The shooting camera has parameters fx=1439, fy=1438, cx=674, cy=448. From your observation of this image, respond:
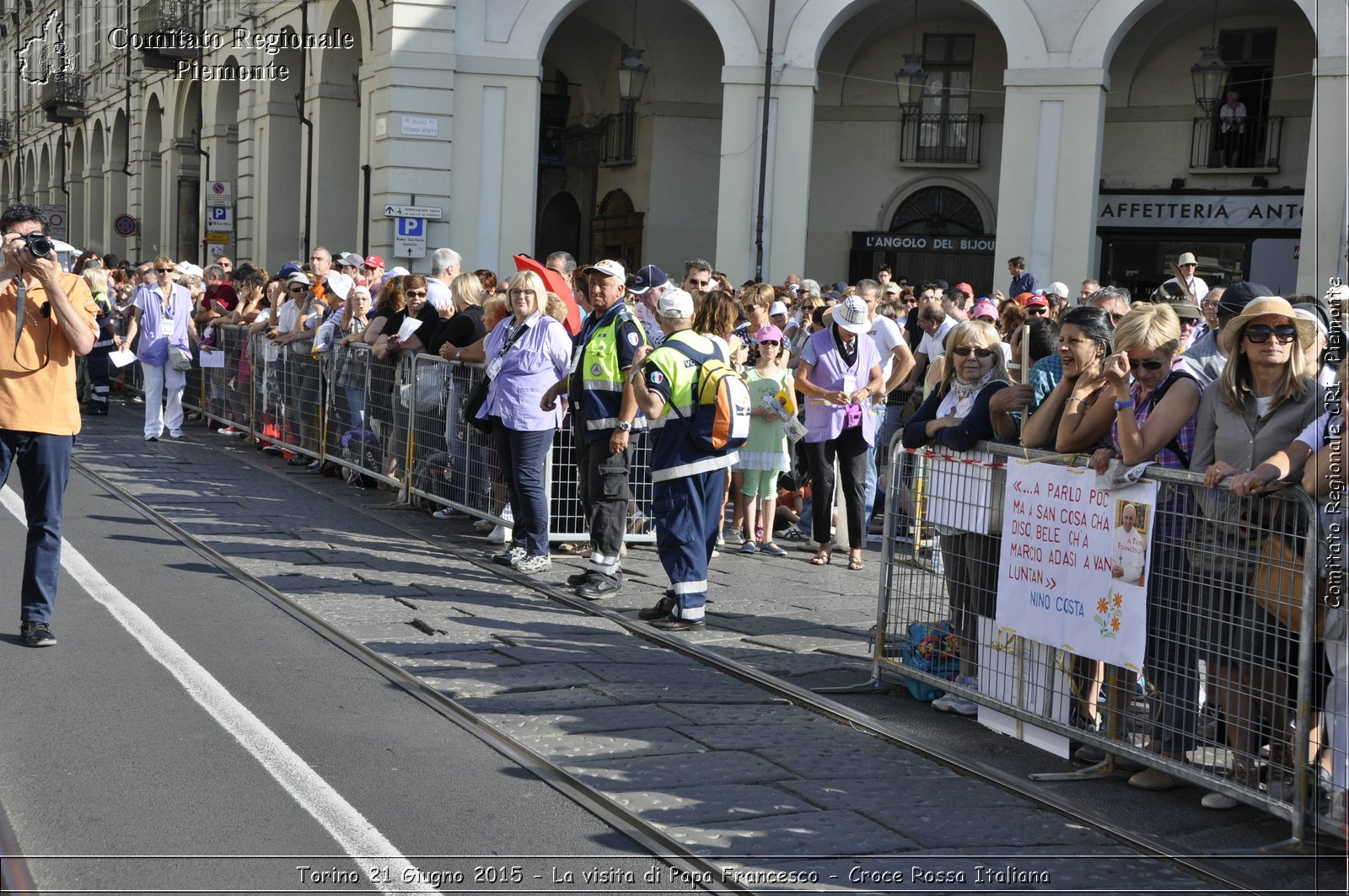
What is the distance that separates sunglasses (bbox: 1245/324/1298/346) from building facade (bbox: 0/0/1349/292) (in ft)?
46.6

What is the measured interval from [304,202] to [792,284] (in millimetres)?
14750

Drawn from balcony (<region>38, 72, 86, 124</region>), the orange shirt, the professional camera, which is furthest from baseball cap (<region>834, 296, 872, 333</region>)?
balcony (<region>38, 72, 86, 124</region>)

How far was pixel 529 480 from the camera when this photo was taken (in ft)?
30.1

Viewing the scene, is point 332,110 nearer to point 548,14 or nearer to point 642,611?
point 548,14

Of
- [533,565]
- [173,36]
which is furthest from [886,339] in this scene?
[173,36]

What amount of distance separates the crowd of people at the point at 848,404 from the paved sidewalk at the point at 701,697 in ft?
1.81

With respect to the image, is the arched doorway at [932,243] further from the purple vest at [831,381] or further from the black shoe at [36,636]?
the black shoe at [36,636]

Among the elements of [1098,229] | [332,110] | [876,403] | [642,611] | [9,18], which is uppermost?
[9,18]

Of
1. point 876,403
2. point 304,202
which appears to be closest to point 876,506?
point 876,403

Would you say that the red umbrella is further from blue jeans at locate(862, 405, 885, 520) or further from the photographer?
the photographer

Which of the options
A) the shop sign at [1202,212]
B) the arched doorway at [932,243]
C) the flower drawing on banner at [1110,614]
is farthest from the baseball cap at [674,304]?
the arched doorway at [932,243]

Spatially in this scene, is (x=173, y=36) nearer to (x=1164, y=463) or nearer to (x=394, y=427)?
(x=394, y=427)

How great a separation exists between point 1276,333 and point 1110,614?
47.3 inches

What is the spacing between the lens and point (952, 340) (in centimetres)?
745
